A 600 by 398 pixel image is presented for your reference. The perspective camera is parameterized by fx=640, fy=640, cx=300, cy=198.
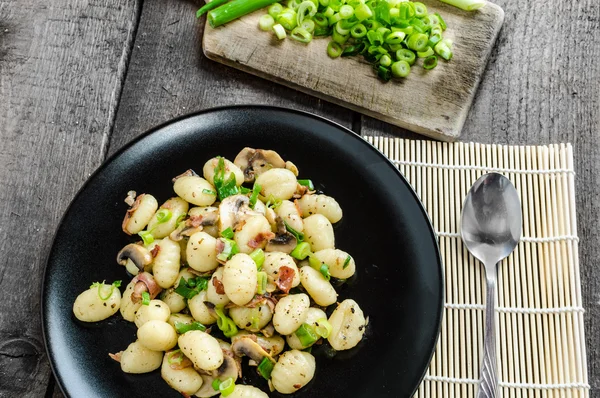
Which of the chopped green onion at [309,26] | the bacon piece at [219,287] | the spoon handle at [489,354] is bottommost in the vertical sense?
the spoon handle at [489,354]

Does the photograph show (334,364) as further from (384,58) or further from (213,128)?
(384,58)

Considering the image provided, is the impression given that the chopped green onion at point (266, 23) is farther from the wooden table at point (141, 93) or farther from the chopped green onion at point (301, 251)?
the chopped green onion at point (301, 251)

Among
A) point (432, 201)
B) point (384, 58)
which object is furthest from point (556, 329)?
point (384, 58)

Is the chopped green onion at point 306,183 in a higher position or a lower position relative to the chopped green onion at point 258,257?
higher

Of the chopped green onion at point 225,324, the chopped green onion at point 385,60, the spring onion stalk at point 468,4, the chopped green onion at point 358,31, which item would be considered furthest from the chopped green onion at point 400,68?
the chopped green onion at point 225,324

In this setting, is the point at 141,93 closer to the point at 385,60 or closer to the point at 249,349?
the point at 385,60

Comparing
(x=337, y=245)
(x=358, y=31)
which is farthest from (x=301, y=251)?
(x=358, y=31)
